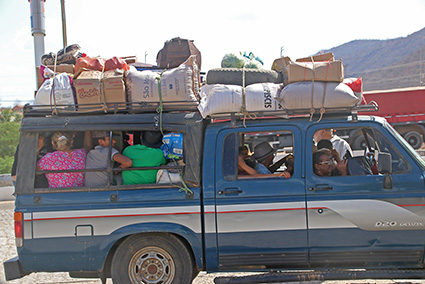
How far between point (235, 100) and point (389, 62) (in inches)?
3127

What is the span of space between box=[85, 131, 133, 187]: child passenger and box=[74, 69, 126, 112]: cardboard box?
0.33m

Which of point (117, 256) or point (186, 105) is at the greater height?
point (186, 105)

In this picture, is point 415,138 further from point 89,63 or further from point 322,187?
point 89,63

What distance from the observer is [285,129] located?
412 centimetres

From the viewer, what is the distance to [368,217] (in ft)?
13.0

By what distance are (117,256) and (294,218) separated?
1.84m

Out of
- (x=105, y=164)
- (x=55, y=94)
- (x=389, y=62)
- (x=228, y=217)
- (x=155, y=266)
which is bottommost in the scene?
(x=155, y=266)

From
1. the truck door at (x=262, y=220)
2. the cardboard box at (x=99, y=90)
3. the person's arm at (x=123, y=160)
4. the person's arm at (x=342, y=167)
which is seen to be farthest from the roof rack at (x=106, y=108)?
the person's arm at (x=342, y=167)

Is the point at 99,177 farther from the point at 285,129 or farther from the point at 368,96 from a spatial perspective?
the point at 368,96

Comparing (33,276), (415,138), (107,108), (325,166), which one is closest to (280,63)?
(325,166)

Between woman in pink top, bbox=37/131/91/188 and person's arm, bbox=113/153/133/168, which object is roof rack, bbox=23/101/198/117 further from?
person's arm, bbox=113/153/133/168

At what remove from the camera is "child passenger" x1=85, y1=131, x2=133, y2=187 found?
4238mm

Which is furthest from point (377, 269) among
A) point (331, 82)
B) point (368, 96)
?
point (368, 96)

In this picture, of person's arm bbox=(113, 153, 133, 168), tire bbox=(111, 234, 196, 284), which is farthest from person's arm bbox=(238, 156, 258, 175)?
person's arm bbox=(113, 153, 133, 168)
